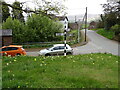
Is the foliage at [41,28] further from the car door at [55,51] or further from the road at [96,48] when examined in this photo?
the car door at [55,51]

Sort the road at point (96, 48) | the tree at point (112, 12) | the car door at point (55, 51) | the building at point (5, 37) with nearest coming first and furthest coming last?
the car door at point (55, 51), the road at point (96, 48), the building at point (5, 37), the tree at point (112, 12)

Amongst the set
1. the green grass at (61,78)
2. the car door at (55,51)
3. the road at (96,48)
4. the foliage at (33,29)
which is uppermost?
the foliage at (33,29)

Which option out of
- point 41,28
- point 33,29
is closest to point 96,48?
point 41,28

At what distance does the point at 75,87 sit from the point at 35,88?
3.73 ft

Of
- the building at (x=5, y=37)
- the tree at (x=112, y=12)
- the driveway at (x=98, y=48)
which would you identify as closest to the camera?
the driveway at (x=98, y=48)

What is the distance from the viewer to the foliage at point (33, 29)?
30.6m

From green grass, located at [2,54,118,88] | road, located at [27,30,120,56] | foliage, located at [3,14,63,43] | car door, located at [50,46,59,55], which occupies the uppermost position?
foliage, located at [3,14,63,43]

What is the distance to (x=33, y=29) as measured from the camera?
102 feet

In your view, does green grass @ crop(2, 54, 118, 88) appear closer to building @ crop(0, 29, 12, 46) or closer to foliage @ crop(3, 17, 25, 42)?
building @ crop(0, 29, 12, 46)

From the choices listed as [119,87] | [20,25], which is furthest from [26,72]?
[20,25]

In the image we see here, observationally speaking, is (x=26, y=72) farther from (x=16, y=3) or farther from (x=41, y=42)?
(x=41, y=42)

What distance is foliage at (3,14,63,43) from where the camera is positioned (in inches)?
1204

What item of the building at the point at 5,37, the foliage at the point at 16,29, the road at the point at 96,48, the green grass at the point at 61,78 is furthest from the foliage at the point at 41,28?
the green grass at the point at 61,78

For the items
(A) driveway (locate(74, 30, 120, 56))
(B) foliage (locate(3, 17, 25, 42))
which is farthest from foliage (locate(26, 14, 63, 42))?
(A) driveway (locate(74, 30, 120, 56))
